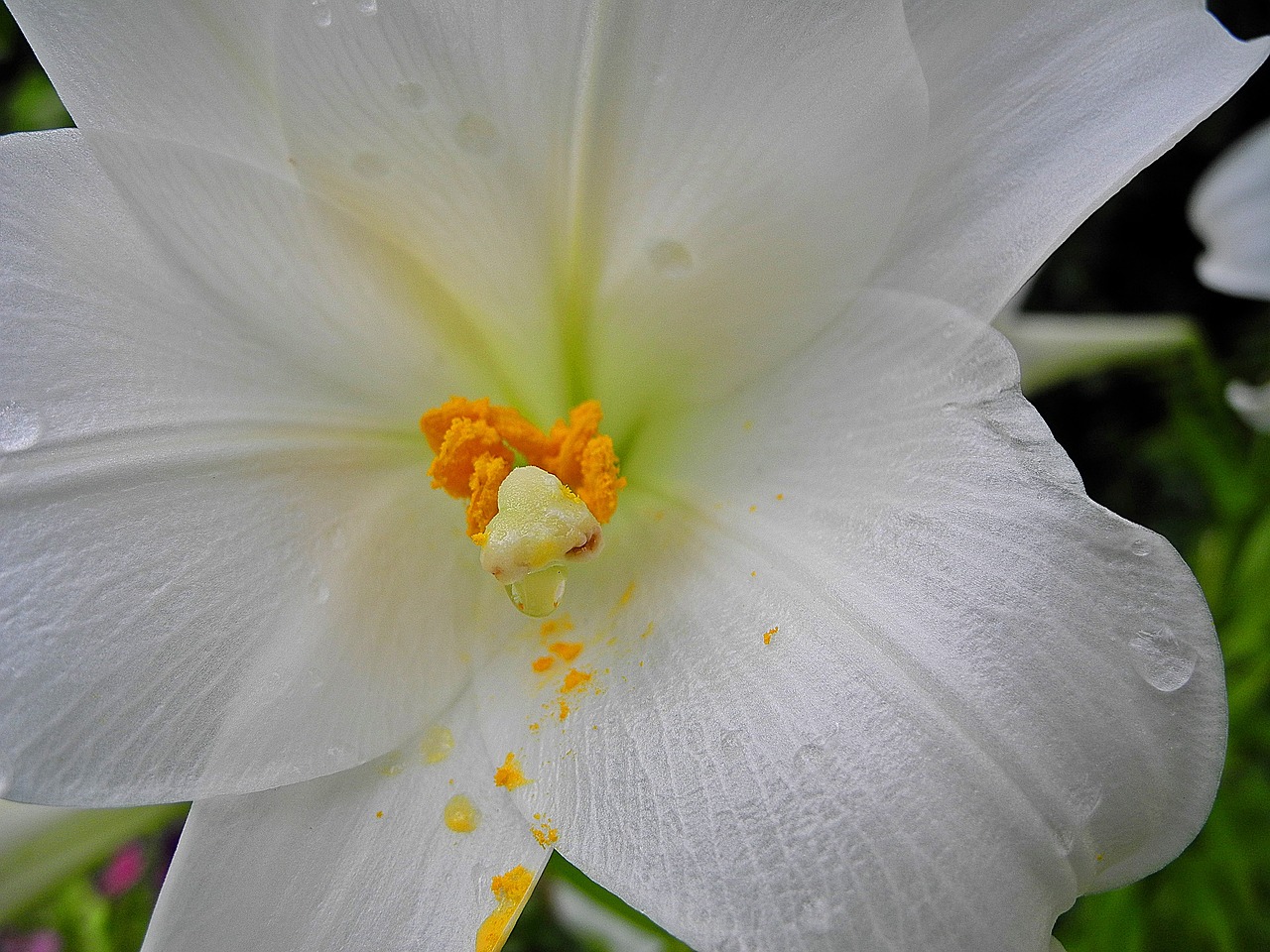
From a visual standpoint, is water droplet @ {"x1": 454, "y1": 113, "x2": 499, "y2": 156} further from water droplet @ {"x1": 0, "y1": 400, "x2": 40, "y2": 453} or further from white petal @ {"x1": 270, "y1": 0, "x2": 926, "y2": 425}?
water droplet @ {"x1": 0, "y1": 400, "x2": 40, "y2": 453}

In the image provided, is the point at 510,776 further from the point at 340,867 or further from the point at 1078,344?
the point at 1078,344

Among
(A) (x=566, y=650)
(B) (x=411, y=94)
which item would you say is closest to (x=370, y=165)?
(B) (x=411, y=94)

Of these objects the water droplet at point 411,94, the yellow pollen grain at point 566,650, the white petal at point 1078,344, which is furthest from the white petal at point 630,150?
the white petal at point 1078,344

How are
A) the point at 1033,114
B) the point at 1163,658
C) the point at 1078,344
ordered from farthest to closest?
the point at 1078,344, the point at 1033,114, the point at 1163,658

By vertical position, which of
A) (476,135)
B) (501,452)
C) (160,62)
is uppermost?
(160,62)

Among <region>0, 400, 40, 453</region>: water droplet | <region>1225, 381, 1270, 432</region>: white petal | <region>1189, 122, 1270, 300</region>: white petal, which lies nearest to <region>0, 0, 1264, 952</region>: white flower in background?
<region>0, 400, 40, 453</region>: water droplet

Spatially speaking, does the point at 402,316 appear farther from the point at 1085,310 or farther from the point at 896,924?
the point at 1085,310
